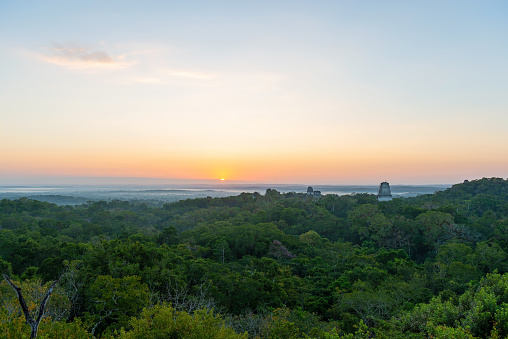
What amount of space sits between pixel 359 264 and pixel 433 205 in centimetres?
2527

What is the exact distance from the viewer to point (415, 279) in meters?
20.0

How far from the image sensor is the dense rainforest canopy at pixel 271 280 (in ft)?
32.7

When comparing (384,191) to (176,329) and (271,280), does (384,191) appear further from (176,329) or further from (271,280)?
(176,329)

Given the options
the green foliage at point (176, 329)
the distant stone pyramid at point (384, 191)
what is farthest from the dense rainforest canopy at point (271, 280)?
the distant stone pyramid at point (384, 191)

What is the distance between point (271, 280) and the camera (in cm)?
1912

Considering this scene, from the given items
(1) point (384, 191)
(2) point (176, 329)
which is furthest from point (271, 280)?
(1) point (384, 191)

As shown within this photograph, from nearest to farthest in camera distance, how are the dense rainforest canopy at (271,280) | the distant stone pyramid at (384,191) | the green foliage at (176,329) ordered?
the green foliage at (176,329)
the dense rainforest canopy at (271,280)
the distant stone pyramid at (384,191)

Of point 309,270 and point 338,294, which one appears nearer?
point 338,294

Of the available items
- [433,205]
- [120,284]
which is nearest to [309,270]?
[120,284]

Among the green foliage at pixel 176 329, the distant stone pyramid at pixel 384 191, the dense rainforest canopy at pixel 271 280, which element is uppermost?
the distant stone pyramid at pixel 384 191

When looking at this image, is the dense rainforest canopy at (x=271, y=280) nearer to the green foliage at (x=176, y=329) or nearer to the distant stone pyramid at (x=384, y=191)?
the green foliage at (x=176, y=329)

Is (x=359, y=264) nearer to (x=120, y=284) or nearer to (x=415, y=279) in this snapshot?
(x=415, y=279)

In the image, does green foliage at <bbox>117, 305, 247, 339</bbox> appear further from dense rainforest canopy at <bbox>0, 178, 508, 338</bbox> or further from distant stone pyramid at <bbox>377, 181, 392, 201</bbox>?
distant stone pyramid at <bbox>377, 181, 392, 201</bbox>

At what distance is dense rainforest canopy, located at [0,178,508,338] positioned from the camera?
9.98 meters
